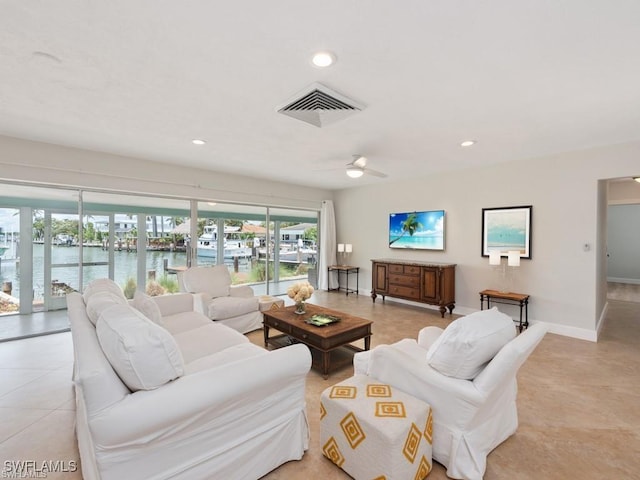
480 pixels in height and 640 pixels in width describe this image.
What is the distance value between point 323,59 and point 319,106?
69cm

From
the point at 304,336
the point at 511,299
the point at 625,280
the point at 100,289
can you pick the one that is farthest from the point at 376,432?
the point at 625,280

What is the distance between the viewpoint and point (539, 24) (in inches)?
65.9

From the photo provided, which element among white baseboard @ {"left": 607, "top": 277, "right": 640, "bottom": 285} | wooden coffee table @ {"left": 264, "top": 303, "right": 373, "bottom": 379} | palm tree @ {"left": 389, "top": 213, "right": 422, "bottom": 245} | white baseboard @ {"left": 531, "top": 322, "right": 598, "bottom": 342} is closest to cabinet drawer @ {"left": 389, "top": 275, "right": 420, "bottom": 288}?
palm tree @ {"left": 389, "top": 213, "right": 422, "bottom": 245}

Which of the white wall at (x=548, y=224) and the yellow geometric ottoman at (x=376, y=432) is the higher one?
the white wall at (x=548, y=224)

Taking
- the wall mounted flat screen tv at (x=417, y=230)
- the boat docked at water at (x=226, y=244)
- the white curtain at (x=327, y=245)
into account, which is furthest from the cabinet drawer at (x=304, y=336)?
the white curtain at (x=327, y=245)

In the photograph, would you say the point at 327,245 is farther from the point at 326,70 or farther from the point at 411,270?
the point at 326,70

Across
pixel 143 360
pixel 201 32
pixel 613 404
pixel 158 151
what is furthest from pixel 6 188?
pixel 613 404

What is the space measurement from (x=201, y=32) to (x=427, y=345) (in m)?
2.65

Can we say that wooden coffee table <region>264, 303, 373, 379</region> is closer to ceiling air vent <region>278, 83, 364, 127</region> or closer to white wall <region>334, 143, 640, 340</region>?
ceiling air vent <region>278, 83, 364, 127</region>

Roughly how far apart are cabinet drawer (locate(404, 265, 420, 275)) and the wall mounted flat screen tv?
1.92ft

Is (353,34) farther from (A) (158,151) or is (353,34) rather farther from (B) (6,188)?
(B) (6,188)

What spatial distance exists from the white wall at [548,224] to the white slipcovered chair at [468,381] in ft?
9.85

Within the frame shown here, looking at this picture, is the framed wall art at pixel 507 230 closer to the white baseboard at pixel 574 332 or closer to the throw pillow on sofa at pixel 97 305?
the white baseboard at pixel 574 332

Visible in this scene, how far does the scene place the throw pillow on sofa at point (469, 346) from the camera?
1656 millimetres
